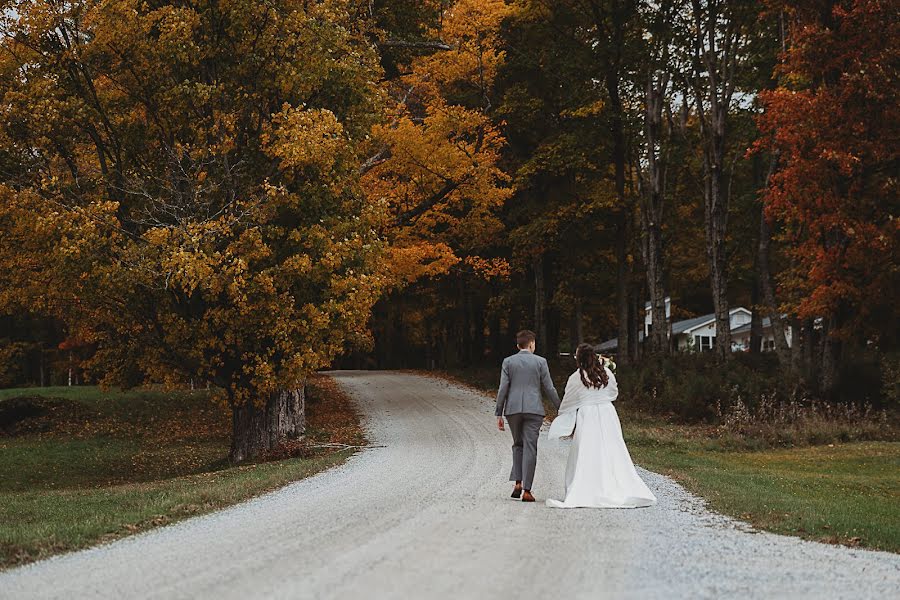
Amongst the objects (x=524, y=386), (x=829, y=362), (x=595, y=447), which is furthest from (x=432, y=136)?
(x=595, y=447)

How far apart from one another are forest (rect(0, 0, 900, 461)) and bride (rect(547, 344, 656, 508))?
6721 mm

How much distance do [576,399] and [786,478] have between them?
5774 millimetres

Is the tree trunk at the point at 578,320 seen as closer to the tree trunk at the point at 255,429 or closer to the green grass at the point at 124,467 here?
the green grass at the point at 124,467

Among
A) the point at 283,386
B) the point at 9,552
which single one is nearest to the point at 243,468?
the point at 283,386

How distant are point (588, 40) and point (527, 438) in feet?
79.5

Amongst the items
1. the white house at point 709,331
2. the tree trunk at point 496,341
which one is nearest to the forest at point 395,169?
the tree trunk at point 496,341

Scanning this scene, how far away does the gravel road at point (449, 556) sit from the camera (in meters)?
6.40

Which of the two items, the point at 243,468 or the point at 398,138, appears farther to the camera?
the point at 398,138

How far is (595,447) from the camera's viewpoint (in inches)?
433

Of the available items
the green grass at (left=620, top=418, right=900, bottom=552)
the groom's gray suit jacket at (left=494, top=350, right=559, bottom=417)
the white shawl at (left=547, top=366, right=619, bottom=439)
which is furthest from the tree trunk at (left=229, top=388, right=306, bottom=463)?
the white shawl at (left=547, top=366, right=619, bottom=439)

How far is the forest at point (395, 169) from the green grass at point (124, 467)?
1.83 m

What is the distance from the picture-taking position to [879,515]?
11.5 m

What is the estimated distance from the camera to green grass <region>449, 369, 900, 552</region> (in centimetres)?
994

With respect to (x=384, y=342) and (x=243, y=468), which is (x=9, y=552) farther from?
→ (x=384, y=342)
